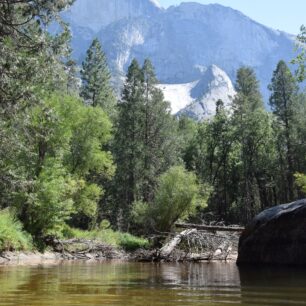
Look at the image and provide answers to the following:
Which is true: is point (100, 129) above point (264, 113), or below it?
below

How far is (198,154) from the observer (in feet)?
205

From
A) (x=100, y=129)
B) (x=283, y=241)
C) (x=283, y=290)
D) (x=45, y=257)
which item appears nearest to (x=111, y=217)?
(x=100, y=129)

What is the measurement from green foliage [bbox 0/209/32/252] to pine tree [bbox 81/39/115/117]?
1156 inches

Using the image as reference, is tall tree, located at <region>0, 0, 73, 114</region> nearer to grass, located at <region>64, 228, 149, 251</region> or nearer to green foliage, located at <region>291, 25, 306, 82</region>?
green foliage, located at <region>291, 25, 306, 82</region>

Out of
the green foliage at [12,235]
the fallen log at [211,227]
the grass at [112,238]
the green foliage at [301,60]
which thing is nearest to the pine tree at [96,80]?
the grass at [112,238]

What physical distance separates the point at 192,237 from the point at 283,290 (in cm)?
1804

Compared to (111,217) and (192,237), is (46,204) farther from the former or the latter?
(111,217)

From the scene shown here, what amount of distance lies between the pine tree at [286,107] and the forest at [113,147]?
0.13 metres

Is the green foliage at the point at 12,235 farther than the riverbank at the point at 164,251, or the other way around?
the riverbank at the point at 164,251

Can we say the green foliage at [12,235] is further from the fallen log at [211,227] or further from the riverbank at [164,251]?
the fallen log at [211,227]

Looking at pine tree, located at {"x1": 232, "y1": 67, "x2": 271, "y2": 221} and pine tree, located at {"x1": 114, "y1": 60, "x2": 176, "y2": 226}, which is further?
pine tree, located at {"x1": 232, "y1": 67, "x2": 271, "y2": 221}

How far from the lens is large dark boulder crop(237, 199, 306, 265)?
45.6ft

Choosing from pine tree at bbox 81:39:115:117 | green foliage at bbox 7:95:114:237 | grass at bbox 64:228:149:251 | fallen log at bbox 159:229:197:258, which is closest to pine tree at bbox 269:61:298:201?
pine tree at bbox 81:39:115:117

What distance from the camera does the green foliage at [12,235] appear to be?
20.4 meters
